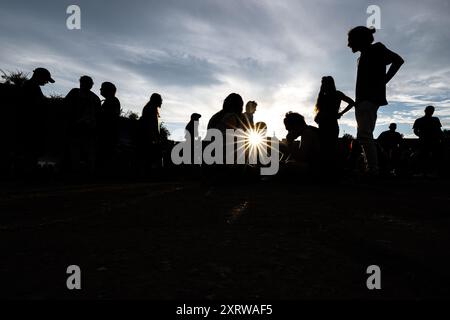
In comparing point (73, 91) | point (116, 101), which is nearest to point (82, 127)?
point (73, 91)

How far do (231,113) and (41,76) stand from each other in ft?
11.4

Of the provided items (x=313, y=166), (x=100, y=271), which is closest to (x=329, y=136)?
(x=313, y=166)

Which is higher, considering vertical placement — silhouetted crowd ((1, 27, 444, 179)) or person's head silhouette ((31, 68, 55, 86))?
person's head silhouette ((31, 68, 55, 86))

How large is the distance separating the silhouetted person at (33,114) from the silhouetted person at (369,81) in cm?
520

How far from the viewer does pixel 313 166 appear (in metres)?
5.62

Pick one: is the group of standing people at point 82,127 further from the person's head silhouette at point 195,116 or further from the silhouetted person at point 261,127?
the silhouetted person at point 261,127

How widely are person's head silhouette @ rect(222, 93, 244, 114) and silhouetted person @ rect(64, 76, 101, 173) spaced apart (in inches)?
108

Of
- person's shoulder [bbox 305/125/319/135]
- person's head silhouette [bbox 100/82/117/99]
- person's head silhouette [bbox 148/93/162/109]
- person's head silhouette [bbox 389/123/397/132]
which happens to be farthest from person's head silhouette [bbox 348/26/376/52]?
person's head silhouette [bbox 389/123/397/132]

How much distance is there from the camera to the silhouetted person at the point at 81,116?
21.9 ft

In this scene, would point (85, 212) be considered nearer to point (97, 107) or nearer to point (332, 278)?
point (332, 278)

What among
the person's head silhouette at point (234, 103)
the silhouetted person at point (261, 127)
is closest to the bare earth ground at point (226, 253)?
the person's head silhouette at point (234, 103)

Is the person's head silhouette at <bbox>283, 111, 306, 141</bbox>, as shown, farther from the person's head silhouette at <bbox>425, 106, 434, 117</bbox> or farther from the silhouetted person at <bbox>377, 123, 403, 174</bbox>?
the silhouetted person at <bbox>377, 123, 403, 174</bbox>

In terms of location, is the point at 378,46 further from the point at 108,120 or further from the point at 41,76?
the point at 41,76

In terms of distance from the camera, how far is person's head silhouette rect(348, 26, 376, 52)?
4647mm
